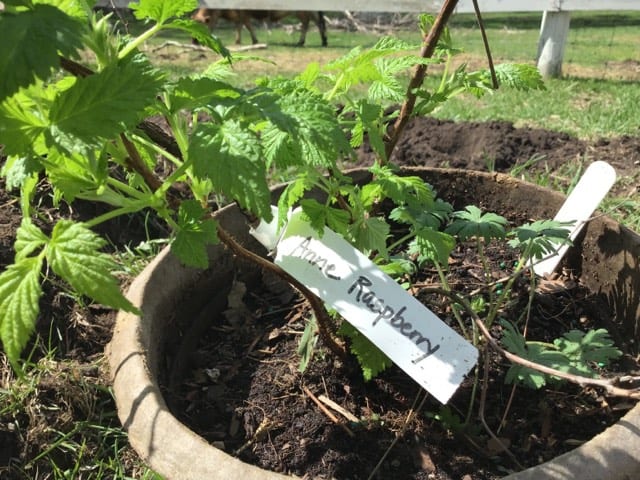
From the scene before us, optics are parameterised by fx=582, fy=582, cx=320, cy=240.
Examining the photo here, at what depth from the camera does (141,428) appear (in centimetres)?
101

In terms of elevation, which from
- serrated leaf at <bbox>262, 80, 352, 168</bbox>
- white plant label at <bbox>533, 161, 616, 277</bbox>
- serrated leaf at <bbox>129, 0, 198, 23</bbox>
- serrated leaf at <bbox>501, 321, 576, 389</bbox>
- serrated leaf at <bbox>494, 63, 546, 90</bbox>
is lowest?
serrated leaf at <bbox>501, 321, 576, 389</bbox>

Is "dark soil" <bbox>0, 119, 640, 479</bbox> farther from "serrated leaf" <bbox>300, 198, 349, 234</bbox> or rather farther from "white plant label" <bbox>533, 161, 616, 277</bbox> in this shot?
"serrated leaf" <bbox>300, 198, 349, 234</bbox>

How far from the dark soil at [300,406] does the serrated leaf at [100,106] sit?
28.0 inches

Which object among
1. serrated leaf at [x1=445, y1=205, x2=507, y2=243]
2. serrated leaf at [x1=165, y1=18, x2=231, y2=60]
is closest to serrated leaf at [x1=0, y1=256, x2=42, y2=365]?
serrated leaf at [x1=165, y1=18, x2=231, y2=60]

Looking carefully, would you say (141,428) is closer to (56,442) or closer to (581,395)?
(56,442)

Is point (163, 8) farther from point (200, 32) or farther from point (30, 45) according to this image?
point (30, 45)

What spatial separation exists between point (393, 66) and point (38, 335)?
1080 mm

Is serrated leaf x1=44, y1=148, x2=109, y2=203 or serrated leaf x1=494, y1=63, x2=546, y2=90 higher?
serrated leaf x1=494, y1=63, x2=546, y2=90

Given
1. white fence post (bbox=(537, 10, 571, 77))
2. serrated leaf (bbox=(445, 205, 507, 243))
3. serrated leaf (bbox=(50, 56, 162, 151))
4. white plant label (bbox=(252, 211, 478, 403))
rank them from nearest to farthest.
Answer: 1. serrated leaf (bbox=(50, 56, 162, 151))
2. white plant label (bbox=(252, 211, 478, 403))
3. serrated leaf (bbox=(445, 205, 507, 243))
4. white fence post (bbox=(537, 10, 571, 77))

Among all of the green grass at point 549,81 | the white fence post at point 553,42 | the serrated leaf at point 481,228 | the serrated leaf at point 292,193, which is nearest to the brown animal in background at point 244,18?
the green grass at point 549,81

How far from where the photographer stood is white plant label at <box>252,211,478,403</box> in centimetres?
97

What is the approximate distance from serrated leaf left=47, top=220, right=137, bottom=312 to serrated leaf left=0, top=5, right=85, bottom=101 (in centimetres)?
19

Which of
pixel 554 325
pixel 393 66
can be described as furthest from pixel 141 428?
pixel 554 325

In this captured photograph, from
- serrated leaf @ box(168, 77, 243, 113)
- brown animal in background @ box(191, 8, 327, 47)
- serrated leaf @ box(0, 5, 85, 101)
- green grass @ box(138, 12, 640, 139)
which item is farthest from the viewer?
brown animal in background @ box(191, 8, 327, 47)
